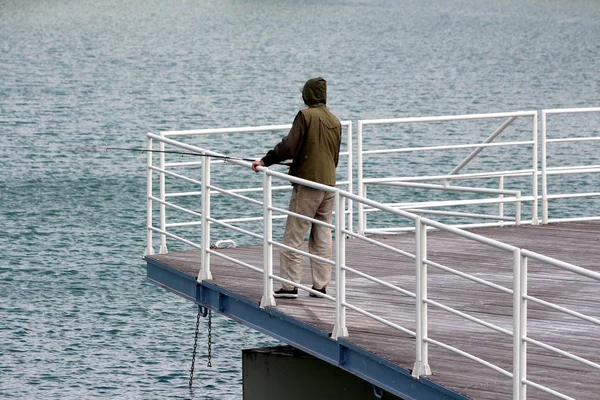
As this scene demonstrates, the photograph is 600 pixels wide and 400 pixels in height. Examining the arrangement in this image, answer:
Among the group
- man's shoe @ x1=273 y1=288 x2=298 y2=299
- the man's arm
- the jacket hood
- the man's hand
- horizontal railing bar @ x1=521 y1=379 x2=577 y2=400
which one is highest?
the jacket hood

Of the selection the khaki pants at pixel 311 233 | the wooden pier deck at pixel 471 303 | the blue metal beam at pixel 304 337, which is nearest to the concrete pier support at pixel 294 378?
the wooden pier deck at pixel 471 303

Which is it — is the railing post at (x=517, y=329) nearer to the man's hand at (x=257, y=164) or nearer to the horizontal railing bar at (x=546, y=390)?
the horizontal railing bar at (x=546, y=390)

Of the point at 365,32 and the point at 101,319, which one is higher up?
the point at 365,32

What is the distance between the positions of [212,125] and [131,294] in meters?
22.1

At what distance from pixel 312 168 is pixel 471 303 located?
62.0 inches

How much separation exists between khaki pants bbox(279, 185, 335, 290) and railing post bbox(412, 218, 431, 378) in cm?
174

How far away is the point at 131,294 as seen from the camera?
23.5 metres

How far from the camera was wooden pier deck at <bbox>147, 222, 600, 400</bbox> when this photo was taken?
820 centimetres

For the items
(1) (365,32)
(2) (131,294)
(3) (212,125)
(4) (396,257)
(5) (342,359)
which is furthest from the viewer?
(1) (365,32)

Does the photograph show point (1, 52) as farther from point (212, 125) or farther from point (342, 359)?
point (342, 359)

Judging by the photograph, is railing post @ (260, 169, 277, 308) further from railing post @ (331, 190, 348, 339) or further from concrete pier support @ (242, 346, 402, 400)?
concrete pier support @ (242, 346, 402, 400)

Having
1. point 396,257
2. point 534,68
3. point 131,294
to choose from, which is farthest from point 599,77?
point 396,257

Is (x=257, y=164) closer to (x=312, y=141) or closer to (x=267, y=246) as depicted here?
(x=312, y=141)

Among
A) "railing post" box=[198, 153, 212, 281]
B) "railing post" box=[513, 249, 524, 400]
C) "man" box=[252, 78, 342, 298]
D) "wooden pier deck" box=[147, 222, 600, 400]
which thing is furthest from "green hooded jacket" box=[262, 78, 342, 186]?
"railing post" box=[513, 249, 524, 400]
